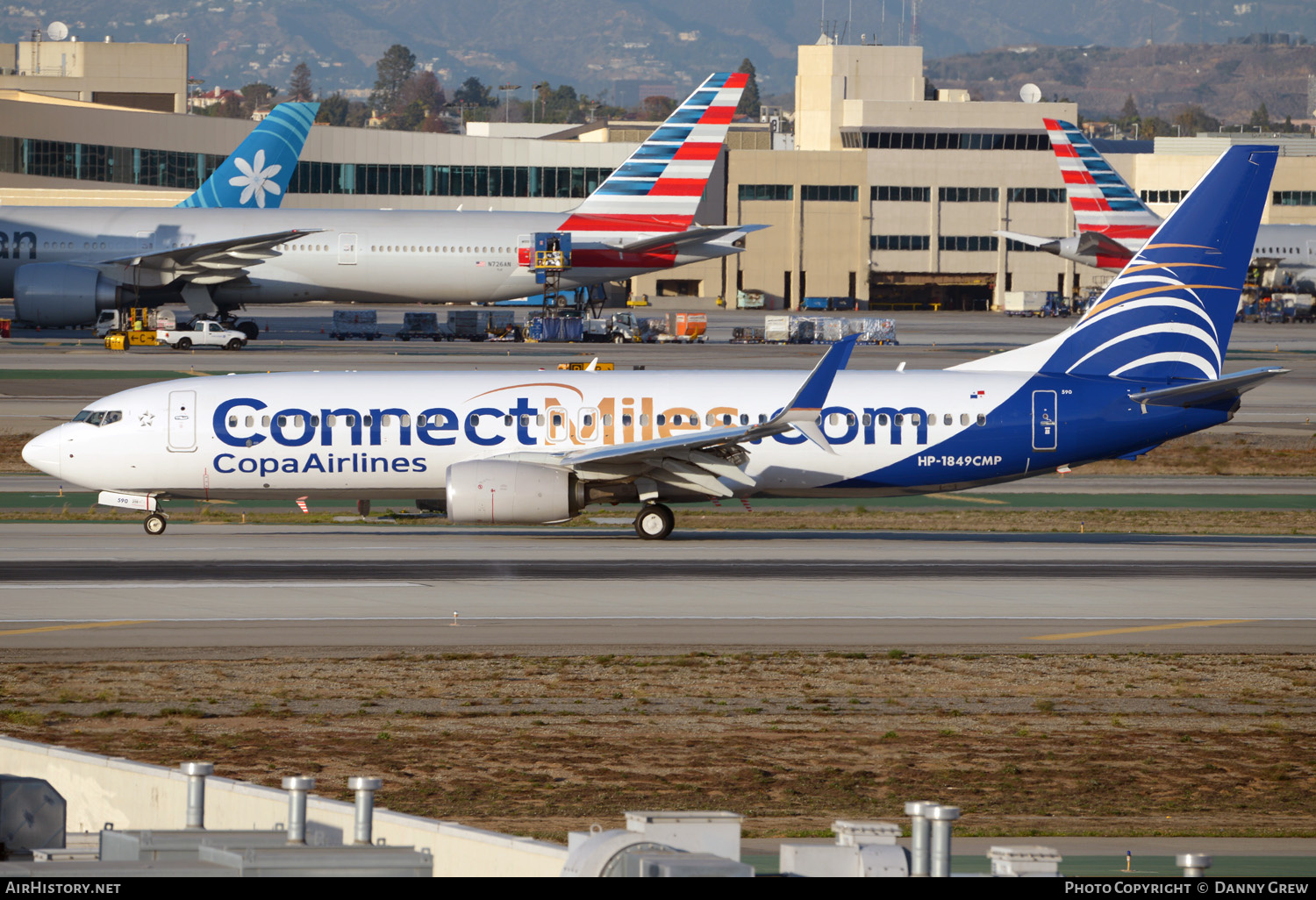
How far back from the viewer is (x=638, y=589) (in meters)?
31.0

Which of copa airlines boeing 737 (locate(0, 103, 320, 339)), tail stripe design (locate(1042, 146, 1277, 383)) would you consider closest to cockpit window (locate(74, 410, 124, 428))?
tail stripe design (locate(1042, 146, 1277, 383))

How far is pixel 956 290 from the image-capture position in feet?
520

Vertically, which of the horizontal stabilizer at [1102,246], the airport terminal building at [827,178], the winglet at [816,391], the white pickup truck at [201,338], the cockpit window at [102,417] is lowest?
the cockpit window at [102,417]

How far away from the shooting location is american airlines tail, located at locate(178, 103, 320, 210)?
96500mm

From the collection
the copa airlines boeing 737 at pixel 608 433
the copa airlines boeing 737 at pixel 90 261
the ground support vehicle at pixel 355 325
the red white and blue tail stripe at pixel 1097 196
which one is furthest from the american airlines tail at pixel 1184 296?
the red white and blue tail stripe at pixel 1097 196

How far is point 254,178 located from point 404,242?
48.7 feet

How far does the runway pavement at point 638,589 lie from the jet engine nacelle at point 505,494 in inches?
38.4

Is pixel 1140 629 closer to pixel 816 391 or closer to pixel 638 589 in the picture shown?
pixel 816 391

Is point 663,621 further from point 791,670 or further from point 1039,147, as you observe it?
point 1039,147

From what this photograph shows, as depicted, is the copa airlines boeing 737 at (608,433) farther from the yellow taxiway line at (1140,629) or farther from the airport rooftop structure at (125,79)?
the airport rooftop structure at (125,79)

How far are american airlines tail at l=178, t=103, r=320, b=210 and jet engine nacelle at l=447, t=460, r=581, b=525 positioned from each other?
6659cm

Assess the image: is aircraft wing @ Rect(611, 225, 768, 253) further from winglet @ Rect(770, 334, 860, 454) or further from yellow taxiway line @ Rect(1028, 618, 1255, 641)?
yellow taxiway line @ Rect(1028, 618, 1255, 641)

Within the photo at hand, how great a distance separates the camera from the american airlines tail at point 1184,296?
37938 millimetres

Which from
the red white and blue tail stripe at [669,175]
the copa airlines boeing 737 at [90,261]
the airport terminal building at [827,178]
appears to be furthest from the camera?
the airport terminal building at [827,178]
